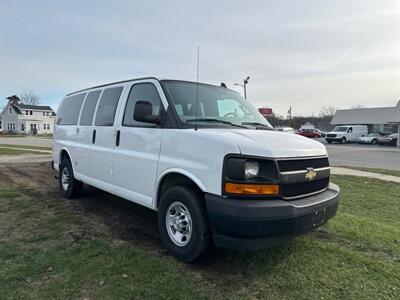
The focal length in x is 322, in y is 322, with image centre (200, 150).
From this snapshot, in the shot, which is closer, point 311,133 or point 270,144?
point 270,144

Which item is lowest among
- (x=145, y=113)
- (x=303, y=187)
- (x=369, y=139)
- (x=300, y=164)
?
(x=369, y=139)

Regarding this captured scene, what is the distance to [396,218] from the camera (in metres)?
5.68

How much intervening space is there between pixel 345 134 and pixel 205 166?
41585 mm

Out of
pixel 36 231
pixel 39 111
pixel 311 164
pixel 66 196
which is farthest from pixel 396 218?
pixel 39 111

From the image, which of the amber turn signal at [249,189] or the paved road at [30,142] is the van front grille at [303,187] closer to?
the amber turn signal at [249,189]

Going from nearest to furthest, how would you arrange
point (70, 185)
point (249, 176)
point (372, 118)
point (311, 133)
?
point (249, 176), point (70, 185), point (311, 133), point (372, 118)

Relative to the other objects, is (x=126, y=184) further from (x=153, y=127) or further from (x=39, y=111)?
(x=39, y=111)

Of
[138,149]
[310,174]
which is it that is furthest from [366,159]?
[138,149]

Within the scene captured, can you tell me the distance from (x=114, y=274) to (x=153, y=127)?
1.77 metres

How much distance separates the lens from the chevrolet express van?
3.13m

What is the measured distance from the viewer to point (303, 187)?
3500 millimetres

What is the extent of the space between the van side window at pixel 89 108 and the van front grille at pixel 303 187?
3.78m

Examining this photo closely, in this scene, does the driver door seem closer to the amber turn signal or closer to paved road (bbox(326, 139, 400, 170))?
the amber turn signal

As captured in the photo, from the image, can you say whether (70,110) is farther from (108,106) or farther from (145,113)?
(145,113)
